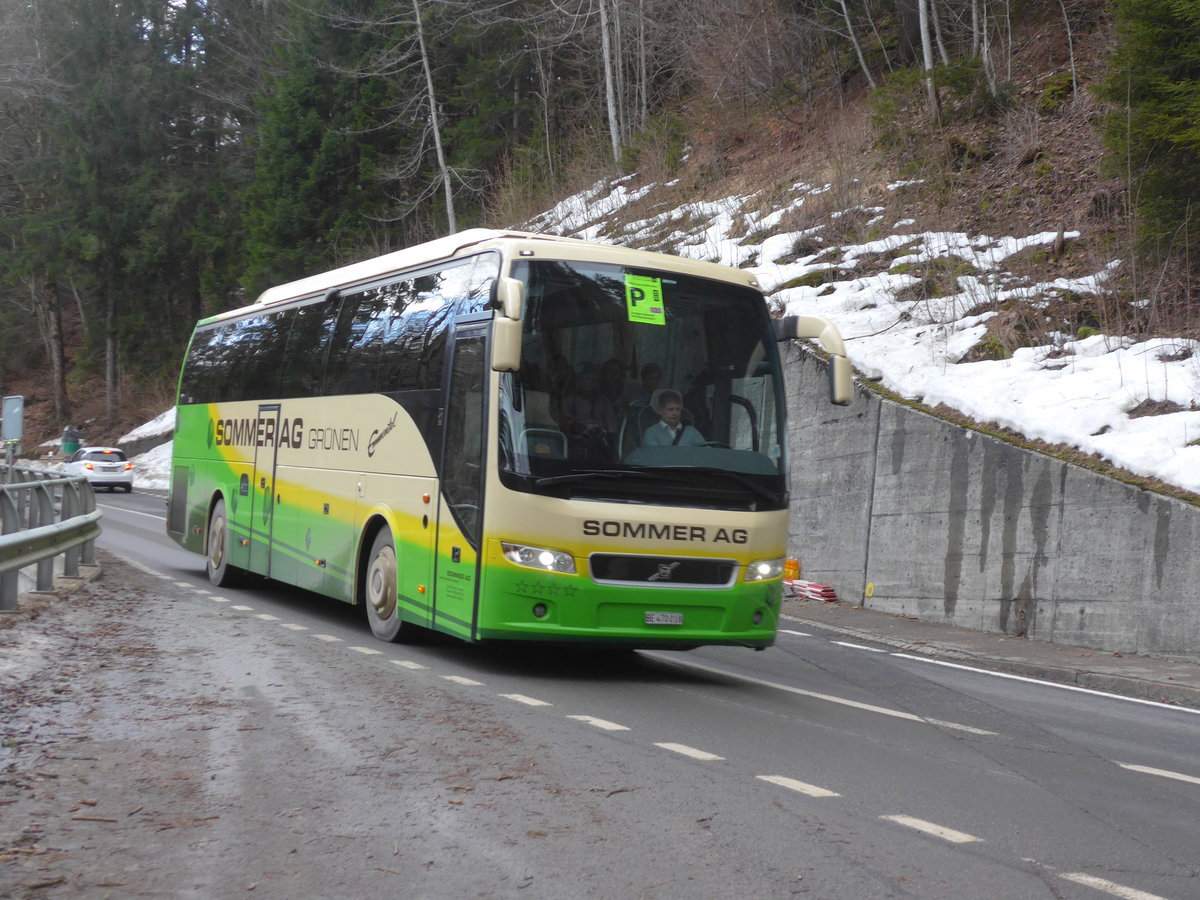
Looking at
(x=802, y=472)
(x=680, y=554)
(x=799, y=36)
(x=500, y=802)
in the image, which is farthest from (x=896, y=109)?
(x=500, y=802)

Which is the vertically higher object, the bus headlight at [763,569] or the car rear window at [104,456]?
the bus headlight at [763,569]

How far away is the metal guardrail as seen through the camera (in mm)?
11055

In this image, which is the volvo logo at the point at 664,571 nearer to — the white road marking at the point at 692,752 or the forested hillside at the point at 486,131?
the white road marking at the point at 692,752

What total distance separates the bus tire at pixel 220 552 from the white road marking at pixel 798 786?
1053 centimetres

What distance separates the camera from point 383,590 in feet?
37.2

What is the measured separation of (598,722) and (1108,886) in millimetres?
3566

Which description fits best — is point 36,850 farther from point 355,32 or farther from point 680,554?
point 355,32

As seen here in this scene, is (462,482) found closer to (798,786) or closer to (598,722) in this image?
(598,722)

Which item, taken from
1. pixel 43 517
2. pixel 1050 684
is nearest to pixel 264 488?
pixel 43 517

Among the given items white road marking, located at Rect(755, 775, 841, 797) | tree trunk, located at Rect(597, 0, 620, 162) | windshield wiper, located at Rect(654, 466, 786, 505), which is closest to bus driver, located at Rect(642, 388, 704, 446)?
windshield wiper, located at Rect(654, 466, 786, 505)

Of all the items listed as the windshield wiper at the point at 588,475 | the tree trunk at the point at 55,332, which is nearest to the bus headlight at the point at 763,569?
the windshield wiper at the point at 588,475

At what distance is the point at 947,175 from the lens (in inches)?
899

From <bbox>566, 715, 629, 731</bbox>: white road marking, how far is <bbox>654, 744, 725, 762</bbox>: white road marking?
530 millimetres

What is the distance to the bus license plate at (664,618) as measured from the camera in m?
9.35
